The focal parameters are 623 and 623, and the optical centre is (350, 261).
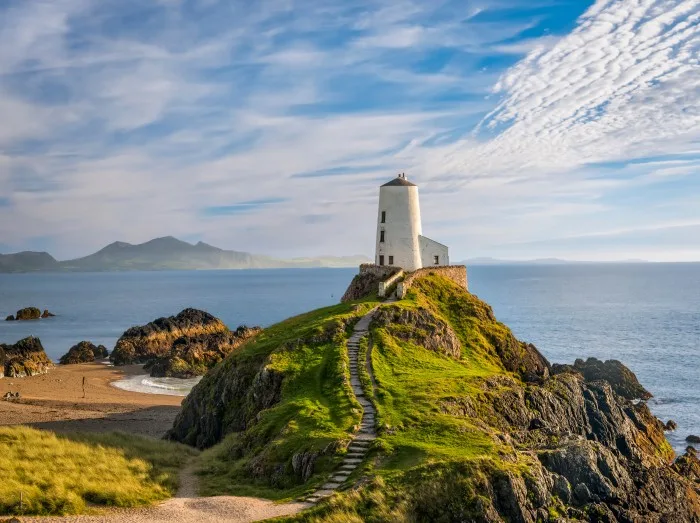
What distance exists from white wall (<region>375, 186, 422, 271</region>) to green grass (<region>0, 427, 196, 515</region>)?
94.8 ft

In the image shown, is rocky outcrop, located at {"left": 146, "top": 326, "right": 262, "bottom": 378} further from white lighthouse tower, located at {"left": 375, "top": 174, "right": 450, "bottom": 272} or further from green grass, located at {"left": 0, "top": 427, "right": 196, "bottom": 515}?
green grass, located at {"left": 0, "top": 427, "right": 196, "bottom": 515}

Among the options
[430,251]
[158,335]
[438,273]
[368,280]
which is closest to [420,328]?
[368,280]

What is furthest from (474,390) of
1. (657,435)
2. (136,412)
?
(136,412)

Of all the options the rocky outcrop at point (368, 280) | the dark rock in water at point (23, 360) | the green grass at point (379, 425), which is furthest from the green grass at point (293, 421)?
the dark rock in water at point (23, 360)

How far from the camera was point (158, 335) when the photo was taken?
302ft

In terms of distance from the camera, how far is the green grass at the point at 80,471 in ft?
73.8

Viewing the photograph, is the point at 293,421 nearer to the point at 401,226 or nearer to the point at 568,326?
the point at 401,226

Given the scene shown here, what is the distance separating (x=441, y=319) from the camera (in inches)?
1825

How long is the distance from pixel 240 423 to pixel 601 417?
77.0ft

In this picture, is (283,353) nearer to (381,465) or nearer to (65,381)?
(381,465)

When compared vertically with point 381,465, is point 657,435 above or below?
below

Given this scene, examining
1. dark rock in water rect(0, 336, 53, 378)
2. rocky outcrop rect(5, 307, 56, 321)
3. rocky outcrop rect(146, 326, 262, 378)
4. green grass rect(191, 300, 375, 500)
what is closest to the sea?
rocky outcrop rect(146, 326, 262, 378)

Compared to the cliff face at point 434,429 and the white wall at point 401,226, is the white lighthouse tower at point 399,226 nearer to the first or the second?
the white wall at point 401,226

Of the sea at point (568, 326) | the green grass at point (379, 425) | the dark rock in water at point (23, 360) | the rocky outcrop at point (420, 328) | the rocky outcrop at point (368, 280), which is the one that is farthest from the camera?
the dark rock in water at point (23, 360)
